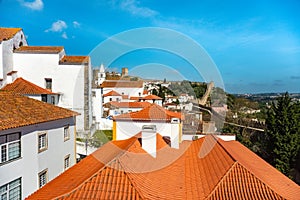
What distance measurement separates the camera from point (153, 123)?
1196 centimetres

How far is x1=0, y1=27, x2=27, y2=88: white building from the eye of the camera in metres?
24.0

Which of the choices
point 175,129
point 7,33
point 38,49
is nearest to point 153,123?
point 175,129

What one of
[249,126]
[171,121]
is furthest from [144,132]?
[249,126]

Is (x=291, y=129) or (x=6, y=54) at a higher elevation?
(x=6, y=54)

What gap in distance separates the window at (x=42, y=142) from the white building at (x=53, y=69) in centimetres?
1328

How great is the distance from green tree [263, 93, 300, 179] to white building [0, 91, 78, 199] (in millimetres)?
13495

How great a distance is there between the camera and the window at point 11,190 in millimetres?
9191

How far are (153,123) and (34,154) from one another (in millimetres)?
5327

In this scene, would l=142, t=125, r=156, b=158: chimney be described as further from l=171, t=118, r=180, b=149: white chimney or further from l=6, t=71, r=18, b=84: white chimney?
l=6, t=71, r=18, b=84: white chimney

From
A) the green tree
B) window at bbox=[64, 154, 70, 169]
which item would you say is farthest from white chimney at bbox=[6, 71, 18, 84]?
the green tree

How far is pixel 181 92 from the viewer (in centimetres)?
970

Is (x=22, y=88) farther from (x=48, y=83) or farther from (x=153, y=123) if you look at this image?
(x=153, y=123)

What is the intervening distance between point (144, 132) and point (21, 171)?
17.6 ft

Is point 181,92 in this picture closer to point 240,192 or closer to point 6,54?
point 240,192
